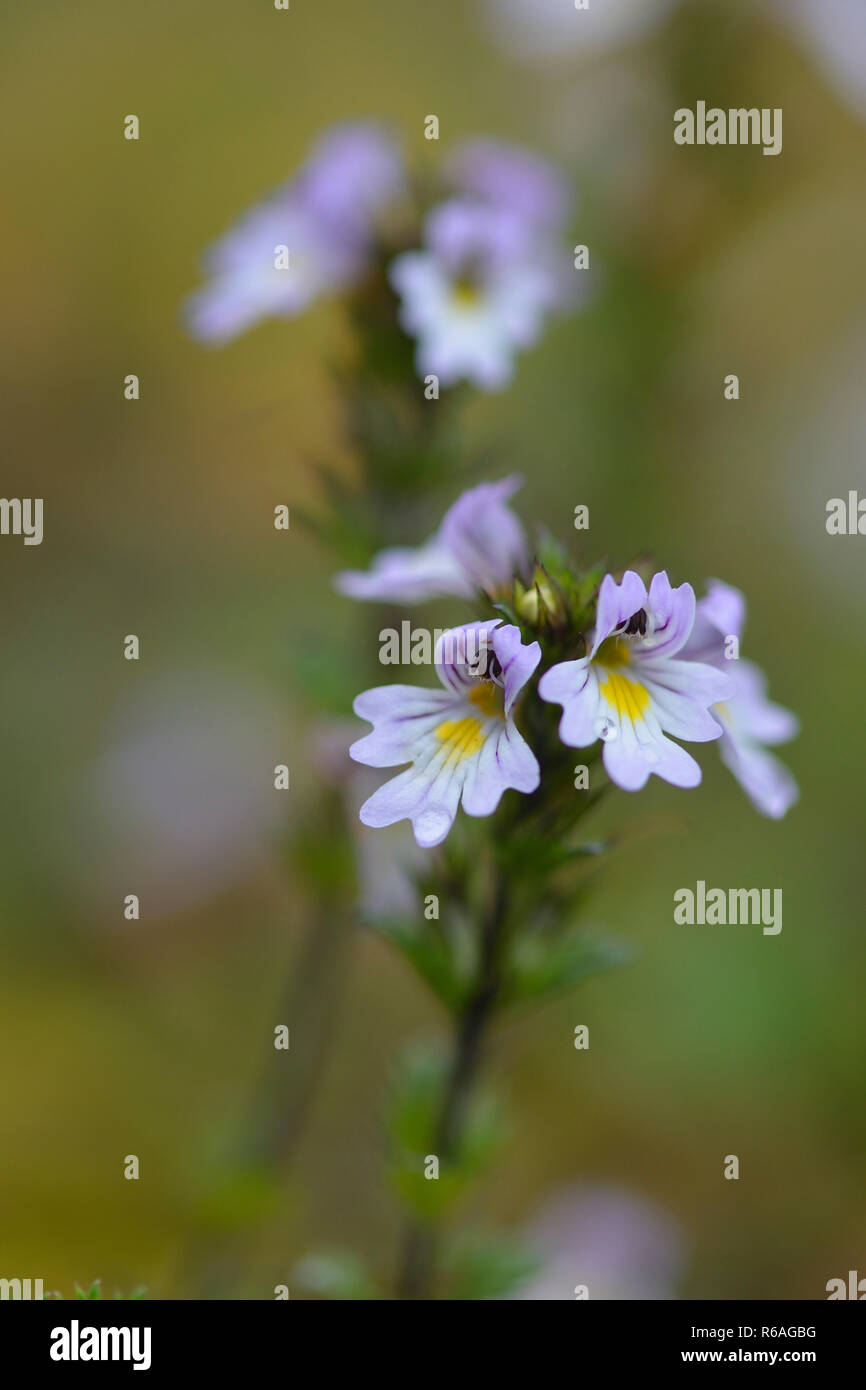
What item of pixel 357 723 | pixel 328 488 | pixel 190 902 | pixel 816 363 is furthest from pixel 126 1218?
pixel 816 363

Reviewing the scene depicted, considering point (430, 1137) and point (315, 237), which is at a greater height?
point (315, 237)

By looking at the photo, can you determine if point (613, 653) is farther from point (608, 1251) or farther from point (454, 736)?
point (608, 1251)

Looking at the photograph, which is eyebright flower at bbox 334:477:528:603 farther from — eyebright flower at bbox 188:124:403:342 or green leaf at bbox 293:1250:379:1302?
green leaf at bbox 293:1250:379:1302

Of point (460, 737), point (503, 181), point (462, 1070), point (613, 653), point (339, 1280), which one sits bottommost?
point (339, 1280)

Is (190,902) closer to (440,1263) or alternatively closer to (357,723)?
(357,723)

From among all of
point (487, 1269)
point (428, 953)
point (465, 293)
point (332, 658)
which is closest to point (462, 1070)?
point (428, 953)

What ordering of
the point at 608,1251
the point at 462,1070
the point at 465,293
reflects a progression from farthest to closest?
1. the point at 608,1251
2. the point at 465,293
3. the point at 462,1070

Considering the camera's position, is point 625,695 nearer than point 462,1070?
Yes

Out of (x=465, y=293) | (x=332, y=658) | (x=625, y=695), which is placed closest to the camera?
(x=625, y=695)
